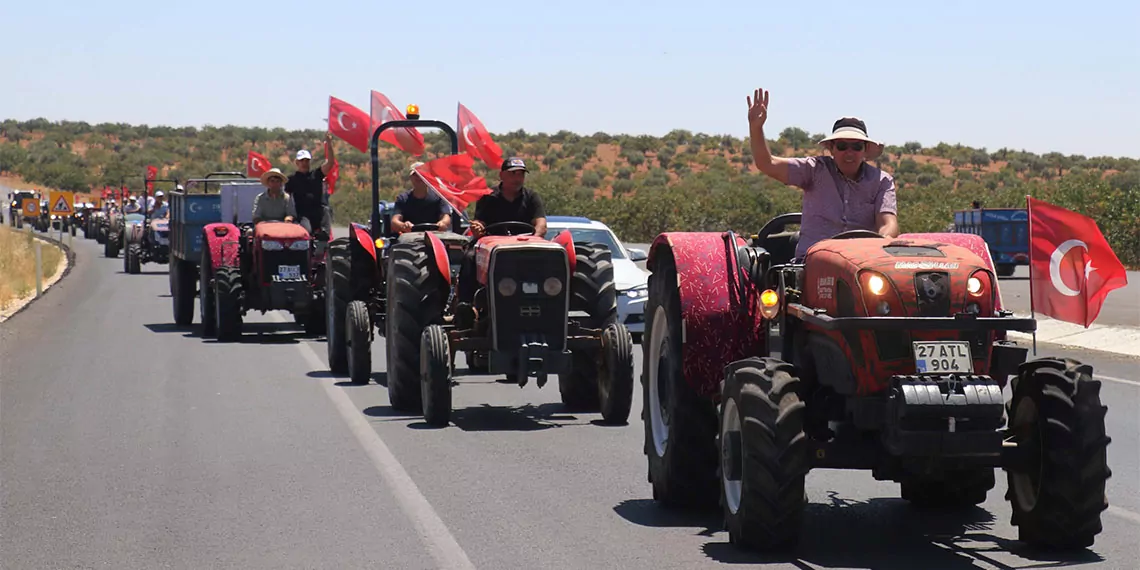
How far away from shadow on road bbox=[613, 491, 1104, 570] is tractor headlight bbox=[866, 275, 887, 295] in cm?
121

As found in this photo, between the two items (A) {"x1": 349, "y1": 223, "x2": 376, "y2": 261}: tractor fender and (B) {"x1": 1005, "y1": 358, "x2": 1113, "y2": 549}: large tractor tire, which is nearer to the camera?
(B) {"x1": 1005, "y1": 358, "x2": 1113, "y2": 549}: large tractor tire

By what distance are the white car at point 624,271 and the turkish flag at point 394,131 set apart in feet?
6.28

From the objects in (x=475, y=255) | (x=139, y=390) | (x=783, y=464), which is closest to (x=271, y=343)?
(x=139, y=390)

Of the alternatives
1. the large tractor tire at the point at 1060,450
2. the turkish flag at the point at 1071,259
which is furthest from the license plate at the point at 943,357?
the turkish flag at the point at 1071,259

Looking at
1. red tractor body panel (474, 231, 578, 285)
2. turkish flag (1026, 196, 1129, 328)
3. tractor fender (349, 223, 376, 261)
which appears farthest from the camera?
tractor fender (349, 223, 376, 261)

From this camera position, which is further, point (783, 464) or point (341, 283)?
point (341, 283)

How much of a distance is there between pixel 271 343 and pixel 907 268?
566 inches

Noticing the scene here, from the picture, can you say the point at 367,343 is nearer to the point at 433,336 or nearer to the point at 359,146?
the point at 433,336

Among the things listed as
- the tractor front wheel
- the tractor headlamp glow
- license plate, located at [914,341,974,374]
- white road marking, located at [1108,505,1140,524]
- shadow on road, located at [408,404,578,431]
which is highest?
the tractor headlamp glow

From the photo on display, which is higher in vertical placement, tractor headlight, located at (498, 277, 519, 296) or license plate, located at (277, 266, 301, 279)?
tractor headlight, located at (498, 277, 519, 296)

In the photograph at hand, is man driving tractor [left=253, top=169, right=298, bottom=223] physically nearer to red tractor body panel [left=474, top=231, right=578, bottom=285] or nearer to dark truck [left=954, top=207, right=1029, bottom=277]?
red tractor body panel [left=474, top=231, right=578, bottom=285]

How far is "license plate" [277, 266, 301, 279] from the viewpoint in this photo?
20.8 meters

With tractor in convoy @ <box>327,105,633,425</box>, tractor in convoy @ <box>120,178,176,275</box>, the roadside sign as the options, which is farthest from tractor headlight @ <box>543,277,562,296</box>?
the roadside sign

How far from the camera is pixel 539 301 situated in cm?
1282
